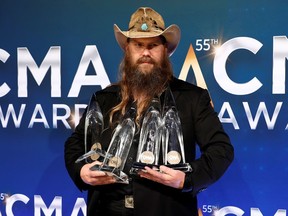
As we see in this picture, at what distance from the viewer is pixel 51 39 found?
219 cm

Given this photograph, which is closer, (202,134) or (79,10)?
(202,134)

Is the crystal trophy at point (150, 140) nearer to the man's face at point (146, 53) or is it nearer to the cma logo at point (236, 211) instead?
the man's face at point (146, 53)

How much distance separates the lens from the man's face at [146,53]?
1.47 metres

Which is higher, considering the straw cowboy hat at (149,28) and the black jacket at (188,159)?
the straw cowboy hat at (149,28)

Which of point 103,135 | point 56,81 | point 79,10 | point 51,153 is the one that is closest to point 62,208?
point 51,153

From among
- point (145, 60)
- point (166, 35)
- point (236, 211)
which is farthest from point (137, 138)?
point (236, 211)

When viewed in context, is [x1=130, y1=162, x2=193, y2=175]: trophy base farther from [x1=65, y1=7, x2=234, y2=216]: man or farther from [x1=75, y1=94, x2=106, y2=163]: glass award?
[x1=75, y1=94, x2=106, y2=163]: glass award

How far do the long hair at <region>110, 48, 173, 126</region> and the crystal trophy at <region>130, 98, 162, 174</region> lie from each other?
7 centimetres

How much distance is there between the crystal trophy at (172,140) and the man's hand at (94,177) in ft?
0.67

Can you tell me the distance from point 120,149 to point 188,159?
10.6 inches

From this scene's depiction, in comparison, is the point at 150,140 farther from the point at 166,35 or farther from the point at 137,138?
the point at 166,35

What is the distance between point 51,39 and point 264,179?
55.7 inches

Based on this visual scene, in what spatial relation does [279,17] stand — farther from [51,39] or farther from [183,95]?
[51,39]

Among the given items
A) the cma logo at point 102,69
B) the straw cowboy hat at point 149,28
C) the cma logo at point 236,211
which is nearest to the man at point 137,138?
the straw cowboy hat at point 149,28
